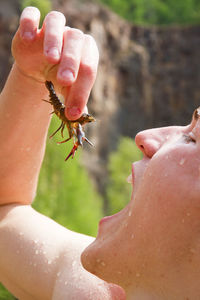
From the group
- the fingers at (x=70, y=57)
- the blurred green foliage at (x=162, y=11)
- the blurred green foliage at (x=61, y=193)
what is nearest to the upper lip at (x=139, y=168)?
the fingers at (x=70, y=57)

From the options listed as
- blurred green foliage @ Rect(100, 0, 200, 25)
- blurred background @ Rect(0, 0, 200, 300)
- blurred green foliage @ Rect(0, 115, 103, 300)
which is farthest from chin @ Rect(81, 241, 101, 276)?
blurred green foliage @ Rect(100, 0, 200, 25)

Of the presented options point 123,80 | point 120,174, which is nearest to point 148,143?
point 120,174

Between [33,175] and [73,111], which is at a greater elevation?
[73,111]

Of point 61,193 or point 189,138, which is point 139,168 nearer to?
point 189,138

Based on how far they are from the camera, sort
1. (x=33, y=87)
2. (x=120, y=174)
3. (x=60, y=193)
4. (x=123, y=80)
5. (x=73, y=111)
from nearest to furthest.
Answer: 1. (x=73, y=111)
2. (x=33, y=87)
3. (x=60, y=193)
4. (x=120, y=174)
5. (x=123, y=80)

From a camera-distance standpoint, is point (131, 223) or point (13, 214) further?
point (13, 214)

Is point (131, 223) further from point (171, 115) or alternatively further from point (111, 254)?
point (171, 115)

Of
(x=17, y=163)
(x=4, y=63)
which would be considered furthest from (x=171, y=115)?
(x=17, y=163)

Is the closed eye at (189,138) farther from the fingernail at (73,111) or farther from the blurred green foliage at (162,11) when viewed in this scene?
the blurred green foliage at (162,11)
